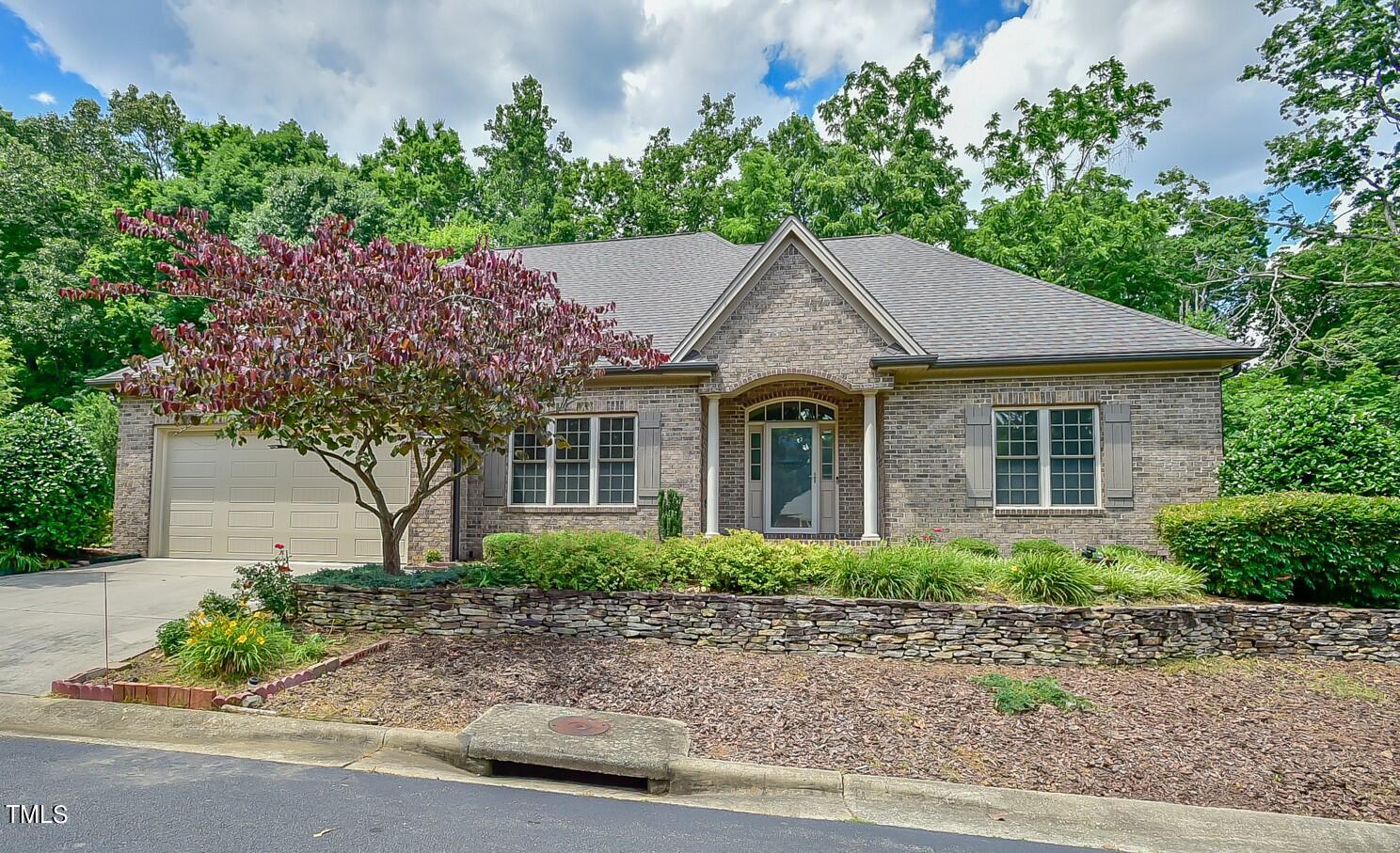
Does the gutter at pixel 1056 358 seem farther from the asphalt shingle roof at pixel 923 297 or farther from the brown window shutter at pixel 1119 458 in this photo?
the brown window shutter at pixel 1119 458

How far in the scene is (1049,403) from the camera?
11.3 m

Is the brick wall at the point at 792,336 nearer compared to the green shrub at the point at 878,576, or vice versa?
the green shrub at the point at 878,576

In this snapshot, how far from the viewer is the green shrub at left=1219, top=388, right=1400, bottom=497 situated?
835 cm

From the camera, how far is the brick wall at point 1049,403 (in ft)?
35.5

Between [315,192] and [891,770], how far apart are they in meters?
20.4

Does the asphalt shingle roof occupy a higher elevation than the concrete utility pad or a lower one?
higher

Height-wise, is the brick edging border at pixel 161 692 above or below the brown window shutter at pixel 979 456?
below

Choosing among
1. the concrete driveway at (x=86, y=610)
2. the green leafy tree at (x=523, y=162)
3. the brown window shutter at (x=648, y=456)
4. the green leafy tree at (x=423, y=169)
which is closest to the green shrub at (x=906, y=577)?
the brown window shutter at (x=648, y=456)

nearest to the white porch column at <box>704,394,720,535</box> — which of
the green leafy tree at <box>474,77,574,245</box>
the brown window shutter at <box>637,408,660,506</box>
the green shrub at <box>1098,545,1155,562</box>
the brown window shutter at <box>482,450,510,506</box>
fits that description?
the brown window shutter at <box>637,408,660,506</box>

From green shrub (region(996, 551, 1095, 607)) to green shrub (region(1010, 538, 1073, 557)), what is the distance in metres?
2.22

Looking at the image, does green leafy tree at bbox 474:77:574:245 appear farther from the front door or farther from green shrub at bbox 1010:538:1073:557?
green shrub at bbox 1010:538:1073:557

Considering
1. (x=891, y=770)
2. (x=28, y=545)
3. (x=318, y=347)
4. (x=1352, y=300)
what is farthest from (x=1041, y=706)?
(x=1352, y=300)

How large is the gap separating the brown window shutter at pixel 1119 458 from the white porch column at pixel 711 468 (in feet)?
19.2

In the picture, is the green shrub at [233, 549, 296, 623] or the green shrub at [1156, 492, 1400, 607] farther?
the green shrub at [1156, 492, 1400, 607]
